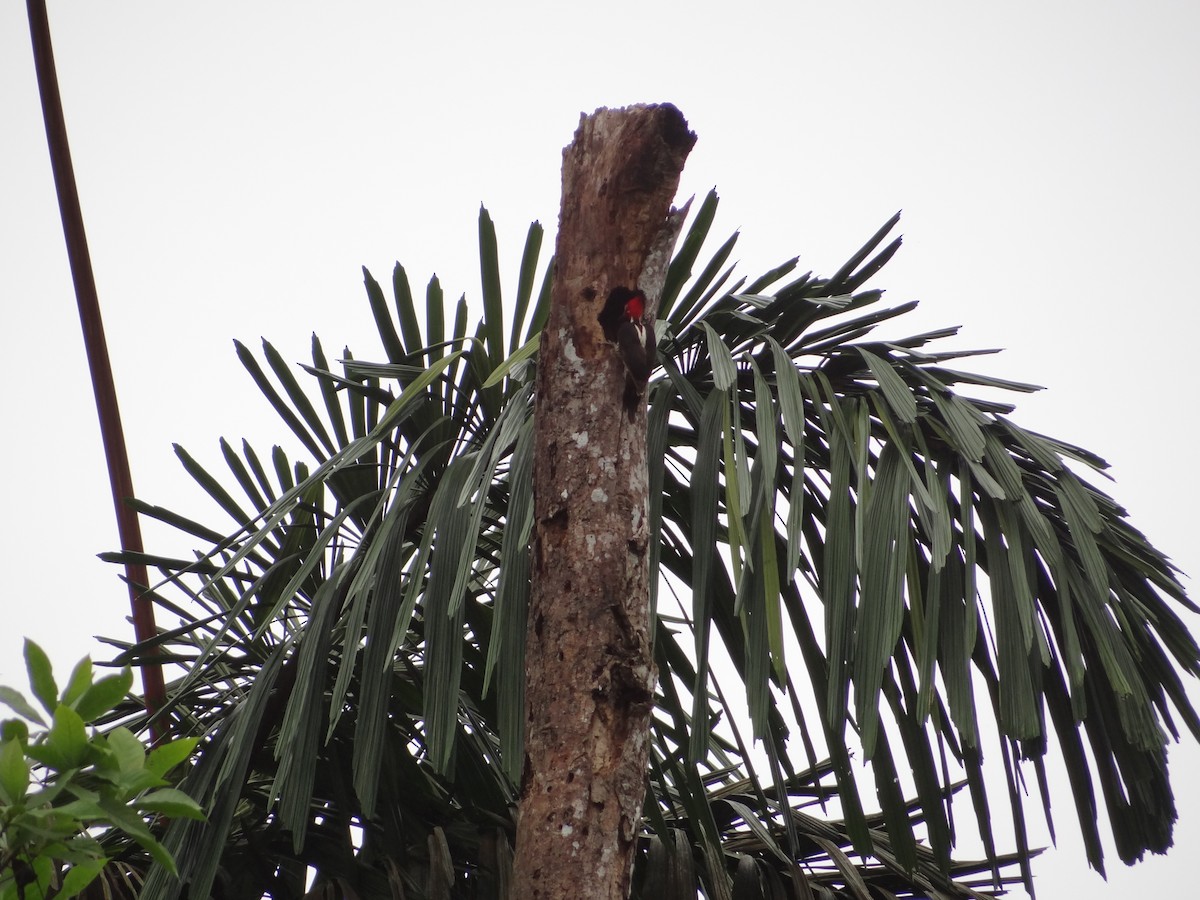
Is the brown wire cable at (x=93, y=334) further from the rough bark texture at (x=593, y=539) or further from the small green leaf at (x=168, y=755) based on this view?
the small green leaf at (x=168, y=755)

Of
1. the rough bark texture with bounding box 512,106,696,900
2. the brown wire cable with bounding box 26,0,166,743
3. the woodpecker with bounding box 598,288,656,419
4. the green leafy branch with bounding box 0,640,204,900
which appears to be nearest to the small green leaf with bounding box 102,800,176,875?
the green leafy branch with bounding box 0,640,204,900

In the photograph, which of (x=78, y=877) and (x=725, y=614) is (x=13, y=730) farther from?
(x=725, y=614)

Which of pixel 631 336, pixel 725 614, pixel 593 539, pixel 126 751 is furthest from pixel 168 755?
pixel 725 614

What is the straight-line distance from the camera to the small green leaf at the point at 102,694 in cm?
49

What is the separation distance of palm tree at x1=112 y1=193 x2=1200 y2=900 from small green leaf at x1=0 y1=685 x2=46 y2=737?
58 cm

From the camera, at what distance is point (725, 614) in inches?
50.5

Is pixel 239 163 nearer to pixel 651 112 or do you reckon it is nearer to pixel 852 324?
pixel 852 324

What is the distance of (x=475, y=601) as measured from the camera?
57.1 inches

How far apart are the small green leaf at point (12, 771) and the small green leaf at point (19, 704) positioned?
3 centimetres

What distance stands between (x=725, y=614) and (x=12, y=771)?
3.08 feet

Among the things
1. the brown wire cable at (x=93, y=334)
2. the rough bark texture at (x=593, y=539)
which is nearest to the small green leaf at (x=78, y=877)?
the rough bark texture at (x=593, y=539)

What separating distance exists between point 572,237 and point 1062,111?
16.6 feet

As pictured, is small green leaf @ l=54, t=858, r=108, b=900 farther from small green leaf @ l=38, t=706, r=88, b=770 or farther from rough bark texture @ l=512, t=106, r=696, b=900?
rough bark texture @ l=512, t=106, r=696, b=900

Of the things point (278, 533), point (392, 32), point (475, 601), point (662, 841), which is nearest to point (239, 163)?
point (392, 32)
